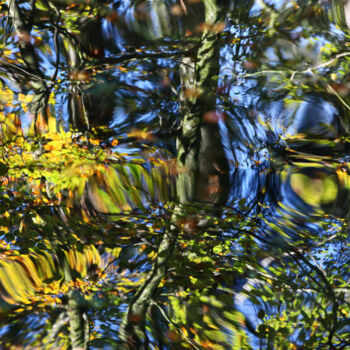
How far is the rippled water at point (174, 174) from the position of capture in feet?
7.45

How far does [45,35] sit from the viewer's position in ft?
9.15

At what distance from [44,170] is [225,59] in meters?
1.88

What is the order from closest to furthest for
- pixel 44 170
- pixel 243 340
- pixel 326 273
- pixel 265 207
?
1. pixel 243 340
2. pixel 326 273
3. pixel 265 207
4. pixel 44 170

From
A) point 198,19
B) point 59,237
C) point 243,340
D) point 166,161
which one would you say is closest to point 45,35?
point 198,19

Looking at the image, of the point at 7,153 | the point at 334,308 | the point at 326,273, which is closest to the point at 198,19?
the point at 7,153

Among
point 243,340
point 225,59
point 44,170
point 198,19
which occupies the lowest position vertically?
point 243,340

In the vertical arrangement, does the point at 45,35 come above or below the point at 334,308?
above

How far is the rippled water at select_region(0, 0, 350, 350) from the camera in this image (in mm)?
2271

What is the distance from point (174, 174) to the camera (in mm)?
2645

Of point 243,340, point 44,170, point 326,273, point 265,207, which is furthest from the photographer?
point 44,170

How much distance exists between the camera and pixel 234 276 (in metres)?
2.33

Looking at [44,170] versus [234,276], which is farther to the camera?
[44,170]

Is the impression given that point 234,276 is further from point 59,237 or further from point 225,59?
point 225,59

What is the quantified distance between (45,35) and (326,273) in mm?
3137
